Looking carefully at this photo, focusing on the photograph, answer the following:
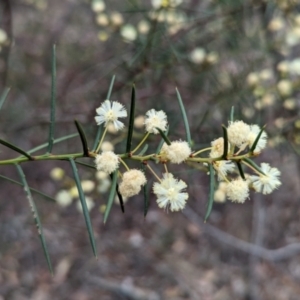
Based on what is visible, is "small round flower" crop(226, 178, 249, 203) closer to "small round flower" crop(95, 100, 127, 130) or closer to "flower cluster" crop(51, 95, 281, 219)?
"flower cluster" crop(51, 95, 281, 219)

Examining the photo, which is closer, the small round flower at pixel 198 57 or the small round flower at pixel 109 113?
the small round flower at pixel 109 113

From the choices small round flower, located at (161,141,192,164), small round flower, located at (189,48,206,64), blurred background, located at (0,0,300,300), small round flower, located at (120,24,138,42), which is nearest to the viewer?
small round flower, located at (161,141,192,164)

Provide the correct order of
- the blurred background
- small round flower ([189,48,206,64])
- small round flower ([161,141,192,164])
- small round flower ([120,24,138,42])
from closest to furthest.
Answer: small round flower ([161,141,192,164]) → small round flower ([120,24,138,42]) → small round flower ([189,48,206,64]) → the blurred background

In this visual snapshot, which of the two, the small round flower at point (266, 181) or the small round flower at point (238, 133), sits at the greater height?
the small round flower at point (238, 133)

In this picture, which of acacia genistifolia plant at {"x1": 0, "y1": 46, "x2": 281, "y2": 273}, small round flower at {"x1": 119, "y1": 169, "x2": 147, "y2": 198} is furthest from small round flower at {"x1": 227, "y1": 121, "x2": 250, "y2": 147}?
small round flower at {"x1": 119, "y1": 169, "x2": 147, "y2": 198}

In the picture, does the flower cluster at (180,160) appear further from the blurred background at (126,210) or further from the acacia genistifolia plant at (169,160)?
the blurred background at (126,210)

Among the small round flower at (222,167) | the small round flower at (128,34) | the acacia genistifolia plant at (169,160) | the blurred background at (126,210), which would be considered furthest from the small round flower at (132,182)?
the blurred background at (126,210)

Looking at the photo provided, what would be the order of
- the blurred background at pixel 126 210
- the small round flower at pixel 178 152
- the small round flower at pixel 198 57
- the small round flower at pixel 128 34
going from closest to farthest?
the small round flower at pixel 178 152 → the small round flower at pixel 128 34 → the small round flower at pixel 198 57 → the blurred background at pixel 126 210

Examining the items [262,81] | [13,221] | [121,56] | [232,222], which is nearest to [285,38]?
[262,81]

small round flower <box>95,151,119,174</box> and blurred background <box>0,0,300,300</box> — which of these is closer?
small round flower <box>95,151,119,174</box>

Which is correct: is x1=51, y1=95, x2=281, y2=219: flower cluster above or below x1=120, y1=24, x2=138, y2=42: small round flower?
below

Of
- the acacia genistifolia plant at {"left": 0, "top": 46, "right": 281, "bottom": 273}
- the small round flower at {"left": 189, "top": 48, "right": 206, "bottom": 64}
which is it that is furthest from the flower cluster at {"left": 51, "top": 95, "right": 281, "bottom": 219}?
the small round flower at {"left": 189, "top": 48, "right": 206, "bottom": 64}

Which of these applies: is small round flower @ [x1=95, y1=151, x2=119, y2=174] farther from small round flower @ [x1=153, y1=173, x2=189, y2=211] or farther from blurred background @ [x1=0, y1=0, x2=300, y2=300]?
blurred background @ [x1=0, y1=0, x2=300, y2=300]

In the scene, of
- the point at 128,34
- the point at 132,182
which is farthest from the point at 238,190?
the point at 128,34
